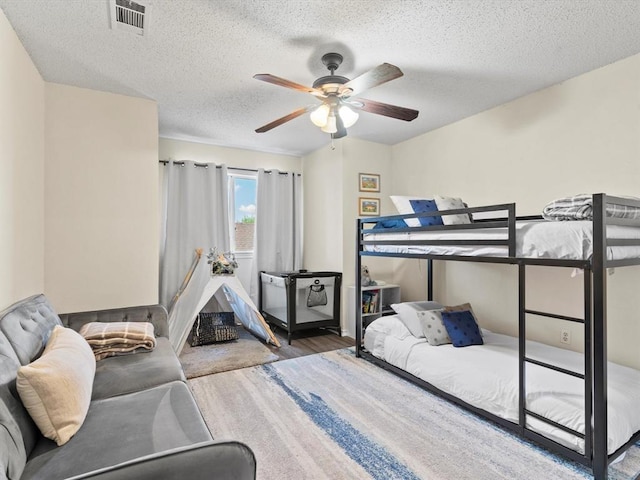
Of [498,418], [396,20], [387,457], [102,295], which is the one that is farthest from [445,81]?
[102,295]

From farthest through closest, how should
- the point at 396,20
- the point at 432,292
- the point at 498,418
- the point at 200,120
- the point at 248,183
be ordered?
the point at 248,183 < the point at 432,292 < the point at 200,120 < the point at 498,418 < the point at 396,20

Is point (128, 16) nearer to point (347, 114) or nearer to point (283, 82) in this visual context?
point (283, 82)

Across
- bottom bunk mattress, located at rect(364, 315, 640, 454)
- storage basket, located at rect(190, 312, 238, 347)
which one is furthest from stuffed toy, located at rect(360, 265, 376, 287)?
storage basket, located at rect(190, 312, 238, 347)

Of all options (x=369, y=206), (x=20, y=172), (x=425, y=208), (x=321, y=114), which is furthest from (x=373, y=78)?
(x=369, y=206)

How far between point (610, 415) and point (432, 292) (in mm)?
2236

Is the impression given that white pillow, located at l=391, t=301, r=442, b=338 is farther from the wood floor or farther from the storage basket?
the storage basket

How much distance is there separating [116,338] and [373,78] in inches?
94.3

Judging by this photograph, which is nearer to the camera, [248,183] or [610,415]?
[610,415]

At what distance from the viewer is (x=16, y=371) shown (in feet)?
4.58

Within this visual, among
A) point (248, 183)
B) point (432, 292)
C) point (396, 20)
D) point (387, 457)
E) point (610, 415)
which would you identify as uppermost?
point (396, 20)

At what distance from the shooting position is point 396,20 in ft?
6.66

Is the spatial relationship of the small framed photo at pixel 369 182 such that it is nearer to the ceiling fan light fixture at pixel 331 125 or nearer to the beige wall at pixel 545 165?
the beige wall at pixel 545 165

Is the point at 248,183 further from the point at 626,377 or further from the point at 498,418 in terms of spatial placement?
the point at 626,377

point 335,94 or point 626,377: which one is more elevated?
point 335,94
